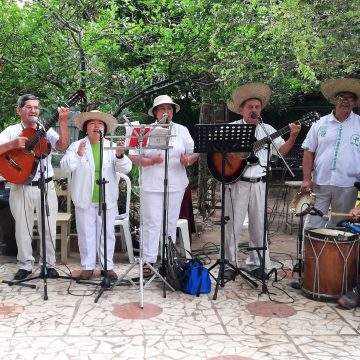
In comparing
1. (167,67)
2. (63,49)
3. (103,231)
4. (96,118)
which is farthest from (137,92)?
(103,231)

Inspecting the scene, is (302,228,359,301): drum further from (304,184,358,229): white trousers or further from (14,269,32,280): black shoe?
(14,269,32,280): black shoe

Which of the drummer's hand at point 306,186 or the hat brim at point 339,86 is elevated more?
the hat brim at point 339,86

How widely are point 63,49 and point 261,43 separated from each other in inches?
91.4

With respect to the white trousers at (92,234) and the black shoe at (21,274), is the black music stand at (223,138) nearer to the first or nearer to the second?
the white trousers at (92,234)

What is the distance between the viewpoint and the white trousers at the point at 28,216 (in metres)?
4.96

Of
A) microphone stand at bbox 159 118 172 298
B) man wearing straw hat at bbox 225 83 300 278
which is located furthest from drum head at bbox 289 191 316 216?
microphone stand at bbox 159 118 172 298

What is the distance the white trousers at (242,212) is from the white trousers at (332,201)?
1.69 feet

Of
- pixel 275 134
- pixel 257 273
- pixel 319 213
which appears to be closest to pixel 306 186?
pixel 319 213

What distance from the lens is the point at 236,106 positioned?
17.0ft

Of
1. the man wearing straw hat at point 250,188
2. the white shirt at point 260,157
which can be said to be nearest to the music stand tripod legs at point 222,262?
the man wearing straw hat at point 250,188

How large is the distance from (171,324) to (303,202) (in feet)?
6.06

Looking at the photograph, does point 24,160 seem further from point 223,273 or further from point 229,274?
point 229,274

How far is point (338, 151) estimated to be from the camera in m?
4.85

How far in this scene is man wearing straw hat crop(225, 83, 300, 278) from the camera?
495 cm
